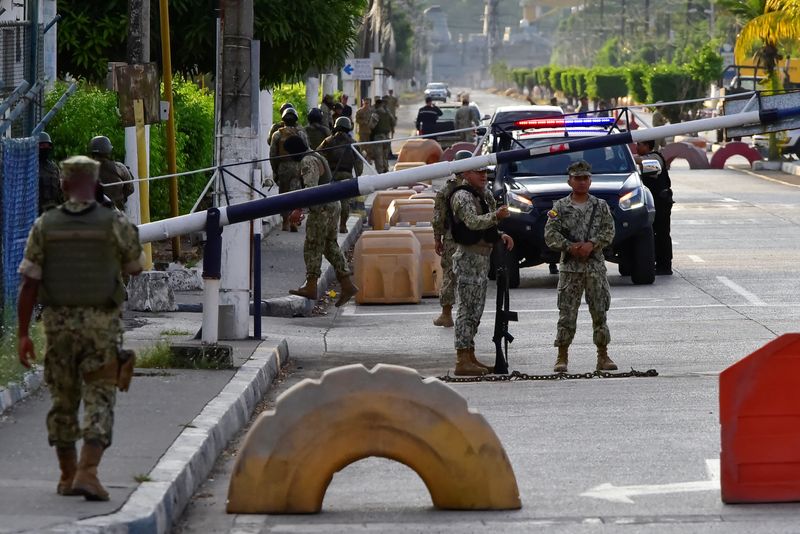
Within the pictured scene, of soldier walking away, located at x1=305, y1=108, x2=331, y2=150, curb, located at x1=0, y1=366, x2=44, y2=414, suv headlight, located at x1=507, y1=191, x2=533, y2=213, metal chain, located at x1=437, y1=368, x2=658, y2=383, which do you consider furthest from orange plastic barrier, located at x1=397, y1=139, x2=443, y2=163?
curb, located at x1=0, y1=366, x2=44, y2=414

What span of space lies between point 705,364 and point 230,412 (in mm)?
4507

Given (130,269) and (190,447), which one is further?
(190,447)

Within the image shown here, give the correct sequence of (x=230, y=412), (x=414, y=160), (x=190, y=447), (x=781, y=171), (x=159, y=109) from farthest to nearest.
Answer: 1. (x=781, y=171)
2. (x=414, y=160)
3. (x=159, y=109)
4. (x=230, y=412)
5. (x=190, y=447)

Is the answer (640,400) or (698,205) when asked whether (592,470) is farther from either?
(698,205)

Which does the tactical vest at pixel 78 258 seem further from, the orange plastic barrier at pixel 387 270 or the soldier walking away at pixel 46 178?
the orange plastic barrier at pixel 387 270

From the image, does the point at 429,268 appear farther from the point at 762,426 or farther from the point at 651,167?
the point at 762,426

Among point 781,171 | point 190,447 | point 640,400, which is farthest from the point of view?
point 781,171

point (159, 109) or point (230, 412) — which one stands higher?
point (159, 109)

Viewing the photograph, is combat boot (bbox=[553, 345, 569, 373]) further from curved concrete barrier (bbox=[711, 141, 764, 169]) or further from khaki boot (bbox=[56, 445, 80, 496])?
curved concrete barrier (bbox=[711, 141, 764, 169])

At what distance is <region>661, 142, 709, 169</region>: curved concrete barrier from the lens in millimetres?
48094

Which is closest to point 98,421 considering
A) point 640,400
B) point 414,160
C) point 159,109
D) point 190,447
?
point 190,447

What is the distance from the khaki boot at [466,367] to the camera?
533 inches

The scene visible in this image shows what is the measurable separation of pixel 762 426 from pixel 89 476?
10.8ft

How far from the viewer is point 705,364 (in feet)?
45.1
